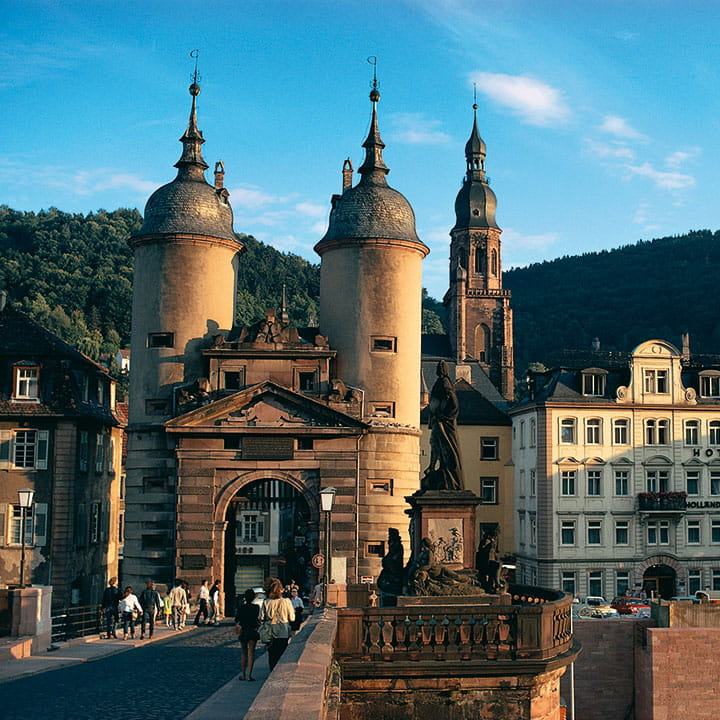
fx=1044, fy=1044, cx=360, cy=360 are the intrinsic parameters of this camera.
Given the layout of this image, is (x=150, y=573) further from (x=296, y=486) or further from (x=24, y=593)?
(x=24, y=593)

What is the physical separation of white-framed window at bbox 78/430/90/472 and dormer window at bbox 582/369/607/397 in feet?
89.6

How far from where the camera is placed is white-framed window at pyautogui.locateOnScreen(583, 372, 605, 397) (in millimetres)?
58844

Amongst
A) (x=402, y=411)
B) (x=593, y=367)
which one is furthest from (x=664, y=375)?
(x=402, y=411)

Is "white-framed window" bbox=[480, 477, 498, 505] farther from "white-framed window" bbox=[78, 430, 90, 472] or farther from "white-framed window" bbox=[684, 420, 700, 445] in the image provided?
"white-framed window" bbox=[78, 430, 90, 472]

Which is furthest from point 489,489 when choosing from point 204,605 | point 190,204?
point 204,605

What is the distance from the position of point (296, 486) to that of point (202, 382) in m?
5.82

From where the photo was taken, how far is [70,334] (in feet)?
389

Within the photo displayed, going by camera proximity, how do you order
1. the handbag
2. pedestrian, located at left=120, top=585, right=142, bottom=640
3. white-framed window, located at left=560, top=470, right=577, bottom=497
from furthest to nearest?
1. white-framed window, located at left=560, top=470, right=577, bottom=497
2. pedestrian, located at left=120, top=585, right=142, bottom=640
3. the handbag

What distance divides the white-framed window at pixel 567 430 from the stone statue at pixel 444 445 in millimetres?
33218

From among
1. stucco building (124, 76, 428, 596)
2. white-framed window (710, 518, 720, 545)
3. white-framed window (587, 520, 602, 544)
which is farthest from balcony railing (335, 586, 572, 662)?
white-framed window (710, 518, 720, 545)

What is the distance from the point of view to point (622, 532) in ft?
190

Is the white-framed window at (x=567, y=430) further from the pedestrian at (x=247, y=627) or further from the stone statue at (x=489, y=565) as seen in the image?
the pedestrian at (x=247, y=627)

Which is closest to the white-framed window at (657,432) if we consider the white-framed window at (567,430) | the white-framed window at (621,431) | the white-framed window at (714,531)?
the white-framed window at (621,431)

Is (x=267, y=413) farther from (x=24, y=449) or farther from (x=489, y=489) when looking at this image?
(x=489, y=489)
